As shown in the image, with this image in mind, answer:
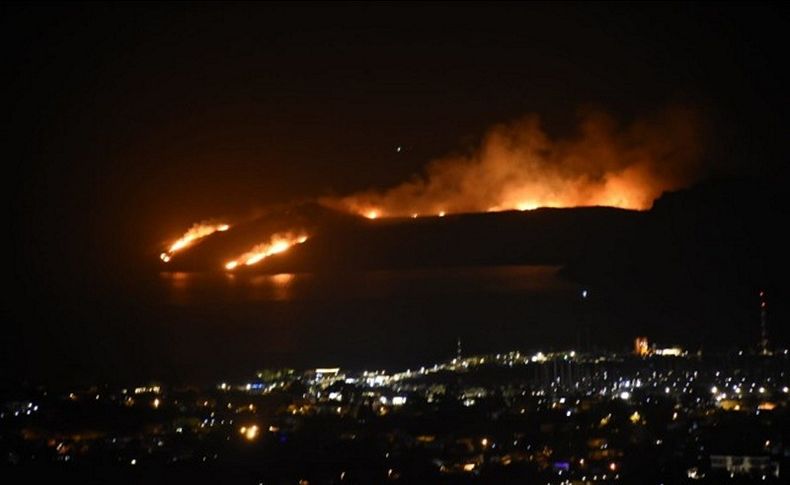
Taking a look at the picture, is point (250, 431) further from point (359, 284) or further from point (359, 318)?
point (359, 284)

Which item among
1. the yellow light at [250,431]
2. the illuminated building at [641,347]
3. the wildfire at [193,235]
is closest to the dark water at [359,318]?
the illuminated building at [641,347]

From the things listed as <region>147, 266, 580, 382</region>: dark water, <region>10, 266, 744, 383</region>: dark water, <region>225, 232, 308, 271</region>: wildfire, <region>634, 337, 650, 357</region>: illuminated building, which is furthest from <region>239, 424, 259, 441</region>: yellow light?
<region>225, 232, 308, 271</region>: wildfire

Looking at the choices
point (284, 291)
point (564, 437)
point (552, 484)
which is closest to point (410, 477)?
point (552, 484)

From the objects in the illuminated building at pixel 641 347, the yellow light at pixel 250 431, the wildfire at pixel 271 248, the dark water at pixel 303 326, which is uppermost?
the wildfire at pixel 271 248

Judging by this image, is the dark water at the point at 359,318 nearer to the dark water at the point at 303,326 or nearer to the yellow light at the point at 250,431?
the dark water at the point at 303,326

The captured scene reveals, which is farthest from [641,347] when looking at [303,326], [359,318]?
[303,326]

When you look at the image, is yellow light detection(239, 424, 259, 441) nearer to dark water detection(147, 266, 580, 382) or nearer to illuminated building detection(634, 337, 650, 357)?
dark water detection(147, 266, 580, 382)
